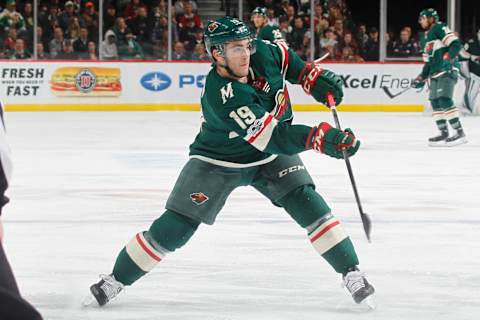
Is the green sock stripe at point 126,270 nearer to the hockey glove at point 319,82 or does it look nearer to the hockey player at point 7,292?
the hockey glove at point 319,82

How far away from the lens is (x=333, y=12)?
15109mm

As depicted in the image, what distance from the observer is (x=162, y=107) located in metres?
14.1

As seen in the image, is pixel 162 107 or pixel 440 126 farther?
pixel 162 107

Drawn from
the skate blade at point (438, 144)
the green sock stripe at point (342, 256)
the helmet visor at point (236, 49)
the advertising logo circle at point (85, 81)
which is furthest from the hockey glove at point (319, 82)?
the advertising logo circle at point (85, 81)

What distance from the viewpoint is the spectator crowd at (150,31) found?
1420 cm

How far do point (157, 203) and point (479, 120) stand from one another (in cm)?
767

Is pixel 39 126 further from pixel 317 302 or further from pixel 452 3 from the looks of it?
pixel 317 302

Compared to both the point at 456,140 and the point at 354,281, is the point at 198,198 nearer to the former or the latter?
the point at 354,281

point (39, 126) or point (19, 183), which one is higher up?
point (19, 183)

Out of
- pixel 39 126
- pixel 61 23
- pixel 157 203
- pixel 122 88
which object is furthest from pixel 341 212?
pixel 61 23

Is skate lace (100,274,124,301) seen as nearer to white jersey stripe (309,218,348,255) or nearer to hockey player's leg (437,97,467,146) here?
white jersey stripe (309,218,348,255)

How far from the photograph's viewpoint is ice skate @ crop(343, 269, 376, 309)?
3.35 m

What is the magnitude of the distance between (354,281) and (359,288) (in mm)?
28

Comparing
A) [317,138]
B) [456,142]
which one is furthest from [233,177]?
[456,142]
